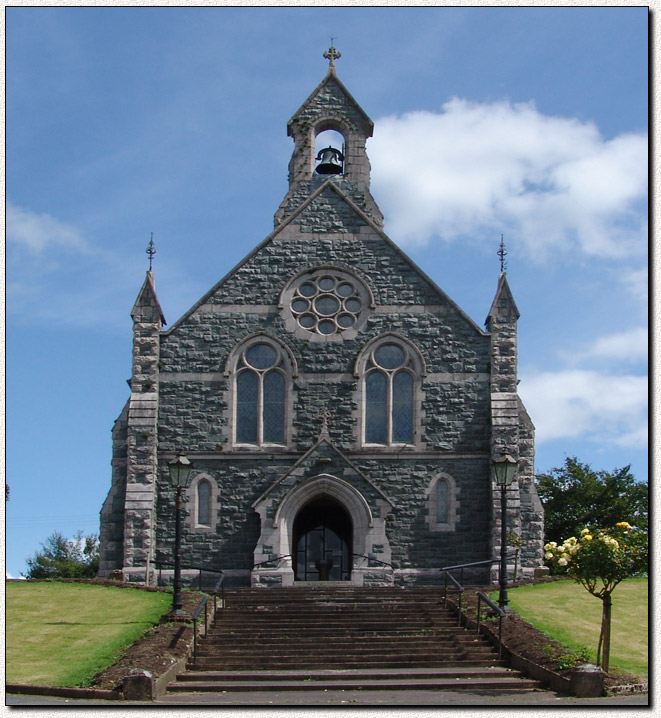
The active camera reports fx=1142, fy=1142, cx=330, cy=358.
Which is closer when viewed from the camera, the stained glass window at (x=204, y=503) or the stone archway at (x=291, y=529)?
the stone archway at (x=291, y=529)

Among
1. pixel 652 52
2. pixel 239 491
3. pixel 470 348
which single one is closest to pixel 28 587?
pixel 239 491

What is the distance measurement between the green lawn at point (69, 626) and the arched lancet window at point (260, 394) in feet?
20.3

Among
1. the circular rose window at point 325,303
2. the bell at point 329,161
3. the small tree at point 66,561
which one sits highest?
the bell at point 329,161

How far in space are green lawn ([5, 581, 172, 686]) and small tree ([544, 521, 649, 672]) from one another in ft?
26.2

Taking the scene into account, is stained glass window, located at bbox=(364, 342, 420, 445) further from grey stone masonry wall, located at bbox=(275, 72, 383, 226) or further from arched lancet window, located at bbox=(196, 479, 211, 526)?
grey stone masonry wall, located at bbox=(275, 72, 383, 226)

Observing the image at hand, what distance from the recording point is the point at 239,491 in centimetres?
3069

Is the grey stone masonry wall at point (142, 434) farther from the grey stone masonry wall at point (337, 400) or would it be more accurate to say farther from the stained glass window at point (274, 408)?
the stained glass window at point (274, 408)

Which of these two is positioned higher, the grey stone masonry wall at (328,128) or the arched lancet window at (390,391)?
the grey stone masonry wall at (328,128)

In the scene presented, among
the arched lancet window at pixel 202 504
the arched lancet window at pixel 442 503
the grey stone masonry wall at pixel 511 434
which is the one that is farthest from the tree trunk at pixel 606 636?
the arched lancet window at pixel 202 504

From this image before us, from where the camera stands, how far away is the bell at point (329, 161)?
1415 inches

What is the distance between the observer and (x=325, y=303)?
106ft

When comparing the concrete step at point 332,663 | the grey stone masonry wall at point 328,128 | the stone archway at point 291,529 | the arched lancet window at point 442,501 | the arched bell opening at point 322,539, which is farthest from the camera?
the grey stone masonry wall at point 328,128

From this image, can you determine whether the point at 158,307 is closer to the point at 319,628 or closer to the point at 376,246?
the point at 376,246

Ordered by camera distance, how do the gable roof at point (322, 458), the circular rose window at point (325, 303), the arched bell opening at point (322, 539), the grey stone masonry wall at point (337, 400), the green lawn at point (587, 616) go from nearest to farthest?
1. the green lawn at point (587, 616)
2. the gable roof at point (322, 458)
3. the grey stone masonry wall at point (337, 400)
4. the arched bell opening at point (322, 539)
5. the circular rose window at point (325, 303)
